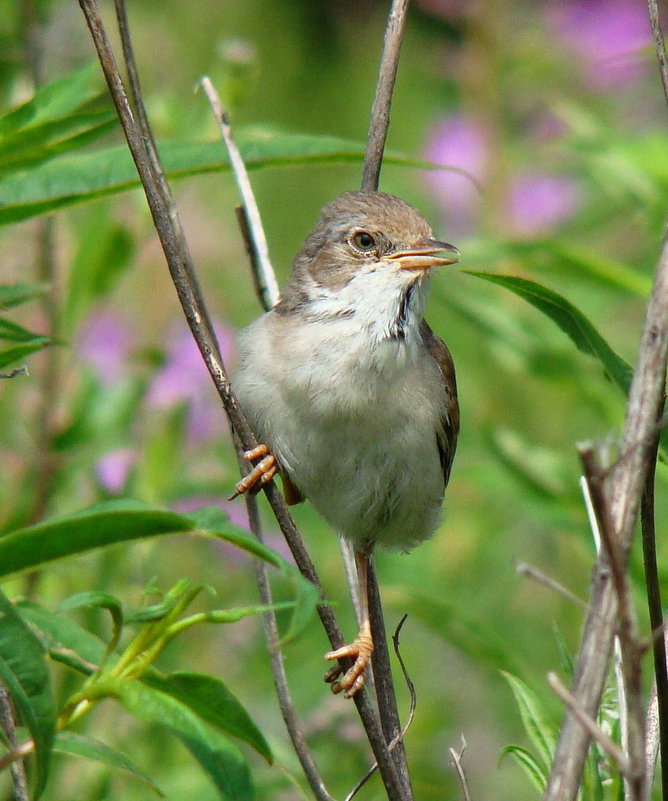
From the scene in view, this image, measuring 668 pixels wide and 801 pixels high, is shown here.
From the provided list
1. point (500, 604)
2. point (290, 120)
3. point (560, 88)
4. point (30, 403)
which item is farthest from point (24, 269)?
point (290, 120)

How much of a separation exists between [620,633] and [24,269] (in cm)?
309

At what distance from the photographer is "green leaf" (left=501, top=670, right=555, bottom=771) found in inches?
74.7

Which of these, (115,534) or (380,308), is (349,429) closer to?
(380,308)

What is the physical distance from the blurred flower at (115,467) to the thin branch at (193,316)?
186cm

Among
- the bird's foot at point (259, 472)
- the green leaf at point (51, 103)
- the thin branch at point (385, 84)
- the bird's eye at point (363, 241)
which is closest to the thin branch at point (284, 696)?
the bird's foot at point (259, 472)

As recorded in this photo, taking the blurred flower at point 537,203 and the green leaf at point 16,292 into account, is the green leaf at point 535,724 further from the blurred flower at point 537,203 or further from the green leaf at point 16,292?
the blurred flower at point 537,203

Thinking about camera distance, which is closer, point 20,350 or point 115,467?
point 20,350

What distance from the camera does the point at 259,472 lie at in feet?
8.38

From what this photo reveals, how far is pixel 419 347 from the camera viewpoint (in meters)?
3.00

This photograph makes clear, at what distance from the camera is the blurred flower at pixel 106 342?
4.28m

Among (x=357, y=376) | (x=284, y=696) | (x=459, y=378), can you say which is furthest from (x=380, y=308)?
(x=459, y=378)

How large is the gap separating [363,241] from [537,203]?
2.67m

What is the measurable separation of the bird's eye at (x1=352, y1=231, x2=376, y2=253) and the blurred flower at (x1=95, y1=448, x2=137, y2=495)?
43.0 inches

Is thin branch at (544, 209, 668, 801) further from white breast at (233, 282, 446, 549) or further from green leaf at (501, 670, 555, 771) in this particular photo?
white breast at (233, 282, 446, 549)
